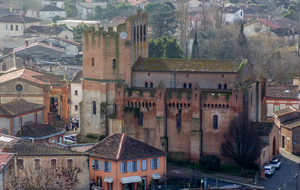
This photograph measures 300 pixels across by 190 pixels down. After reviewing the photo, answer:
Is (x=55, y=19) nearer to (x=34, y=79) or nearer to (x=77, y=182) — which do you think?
(x=34, y=79)

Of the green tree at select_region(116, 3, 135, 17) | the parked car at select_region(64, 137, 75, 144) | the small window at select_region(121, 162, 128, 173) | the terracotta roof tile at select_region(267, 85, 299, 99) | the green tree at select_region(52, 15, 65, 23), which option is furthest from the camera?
the green tree at select_region(52, 15, 65, 23)

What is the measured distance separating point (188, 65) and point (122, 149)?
49.6 ft

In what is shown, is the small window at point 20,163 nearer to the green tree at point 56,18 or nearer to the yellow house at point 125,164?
the yellow house at point 125,164

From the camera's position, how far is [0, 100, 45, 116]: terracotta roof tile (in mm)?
93500

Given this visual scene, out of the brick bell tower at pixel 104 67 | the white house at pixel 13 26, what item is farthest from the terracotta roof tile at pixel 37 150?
the white house at pixel 13 26

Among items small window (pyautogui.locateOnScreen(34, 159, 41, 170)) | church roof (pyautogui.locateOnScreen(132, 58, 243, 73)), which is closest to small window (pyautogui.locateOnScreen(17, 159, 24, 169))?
small window (pyautogui.locateOnScreen(34, 159, 41, 170))

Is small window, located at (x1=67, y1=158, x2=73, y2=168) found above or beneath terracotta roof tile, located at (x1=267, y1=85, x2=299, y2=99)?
beneath

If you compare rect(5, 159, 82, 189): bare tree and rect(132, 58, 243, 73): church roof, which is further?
rect(132, 58, 243, 73): church roof

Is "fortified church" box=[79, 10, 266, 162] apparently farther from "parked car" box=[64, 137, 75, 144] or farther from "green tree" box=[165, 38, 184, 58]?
"green tree" box=[165, 38, 184, 58]

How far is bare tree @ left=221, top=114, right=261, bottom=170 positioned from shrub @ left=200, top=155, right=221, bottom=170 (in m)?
1.73

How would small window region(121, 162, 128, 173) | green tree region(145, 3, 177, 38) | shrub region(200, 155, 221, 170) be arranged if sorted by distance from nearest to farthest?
1. small window region(121, 162, 128, 173)
2. shrub region(200, 155, 221, 170)
3. green tree region(145, 3, 177, 38)

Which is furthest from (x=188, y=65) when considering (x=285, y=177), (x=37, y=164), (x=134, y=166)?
(x=37, y=164)

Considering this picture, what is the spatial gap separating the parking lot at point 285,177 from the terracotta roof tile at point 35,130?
23546 mm

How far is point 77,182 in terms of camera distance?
78062 millimetres
